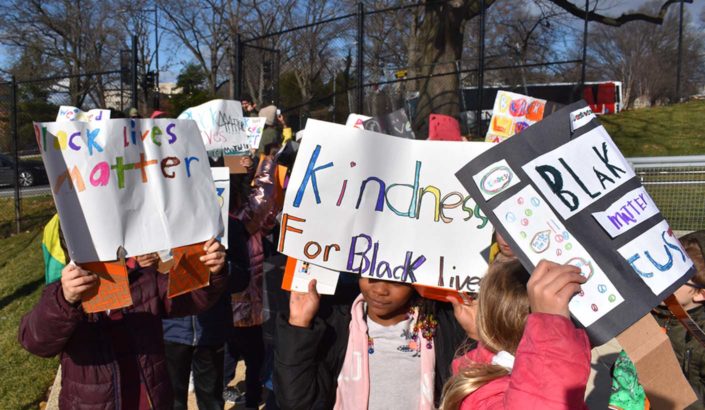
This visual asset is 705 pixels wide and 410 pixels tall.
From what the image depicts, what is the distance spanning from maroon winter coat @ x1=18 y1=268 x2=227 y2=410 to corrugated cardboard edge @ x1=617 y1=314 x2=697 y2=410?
1696 millimetres

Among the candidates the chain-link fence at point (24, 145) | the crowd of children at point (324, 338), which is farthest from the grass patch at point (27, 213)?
the crowd of children at point (324, 338)

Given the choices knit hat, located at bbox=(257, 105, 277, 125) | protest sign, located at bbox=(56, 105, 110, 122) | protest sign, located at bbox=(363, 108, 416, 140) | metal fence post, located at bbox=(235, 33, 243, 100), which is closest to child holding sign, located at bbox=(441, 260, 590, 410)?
protest sign, located at bbox=(363, 108, 416, 140)

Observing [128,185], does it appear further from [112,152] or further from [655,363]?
[655,363]

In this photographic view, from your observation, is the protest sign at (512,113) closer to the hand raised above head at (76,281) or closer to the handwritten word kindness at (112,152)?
the handwritten word kindness at (112,152)

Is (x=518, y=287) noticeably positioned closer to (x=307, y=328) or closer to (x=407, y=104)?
(x=307, y=328)

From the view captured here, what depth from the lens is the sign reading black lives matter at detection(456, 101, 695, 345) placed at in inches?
70.2

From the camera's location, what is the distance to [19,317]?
22.1 feet

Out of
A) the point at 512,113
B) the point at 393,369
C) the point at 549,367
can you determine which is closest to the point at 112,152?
the point at 393,369

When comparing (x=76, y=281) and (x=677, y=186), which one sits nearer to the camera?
(x=76, y=281)

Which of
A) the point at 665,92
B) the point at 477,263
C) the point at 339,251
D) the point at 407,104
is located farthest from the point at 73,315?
the point at 665,92

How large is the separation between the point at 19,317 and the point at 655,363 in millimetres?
6642

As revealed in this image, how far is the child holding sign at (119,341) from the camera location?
2.40 meters

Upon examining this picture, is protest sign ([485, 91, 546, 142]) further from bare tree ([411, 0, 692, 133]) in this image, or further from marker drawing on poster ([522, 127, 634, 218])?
bare tree ([411, 0, 692, 133])

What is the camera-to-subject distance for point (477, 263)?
2.60 meters
